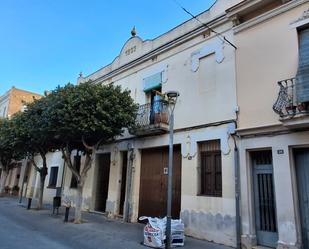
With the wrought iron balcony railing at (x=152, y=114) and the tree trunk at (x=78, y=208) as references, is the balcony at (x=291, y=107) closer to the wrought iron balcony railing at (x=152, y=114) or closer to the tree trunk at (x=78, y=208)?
the wrought iron balcony railing at (x=152, y=114)

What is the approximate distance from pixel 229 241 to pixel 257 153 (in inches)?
110

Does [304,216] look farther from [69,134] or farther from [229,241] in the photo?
[69,134]

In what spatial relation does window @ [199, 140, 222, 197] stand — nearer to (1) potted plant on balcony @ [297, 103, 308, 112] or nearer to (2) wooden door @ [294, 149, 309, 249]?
(2) wooden door @ [294, 149, 309, 249]

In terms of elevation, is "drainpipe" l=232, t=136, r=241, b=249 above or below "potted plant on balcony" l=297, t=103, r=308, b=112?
below

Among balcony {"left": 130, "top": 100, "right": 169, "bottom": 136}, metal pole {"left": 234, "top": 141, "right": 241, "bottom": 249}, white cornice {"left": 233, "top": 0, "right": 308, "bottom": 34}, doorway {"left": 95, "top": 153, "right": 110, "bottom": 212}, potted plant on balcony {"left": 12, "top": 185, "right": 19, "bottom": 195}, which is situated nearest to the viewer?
metal pole {"left": 234, "top": 141, "right": 241, "bottom": 249}

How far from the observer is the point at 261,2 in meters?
9.09

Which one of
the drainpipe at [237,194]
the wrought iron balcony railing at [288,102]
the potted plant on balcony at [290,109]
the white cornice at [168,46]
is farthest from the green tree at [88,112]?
the potted plant on balcony at [290,109]

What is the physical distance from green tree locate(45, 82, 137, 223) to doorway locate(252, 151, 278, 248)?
5.34 m

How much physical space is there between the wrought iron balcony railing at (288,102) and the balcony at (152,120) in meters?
4.60

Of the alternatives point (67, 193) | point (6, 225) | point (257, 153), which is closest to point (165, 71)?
point (257, 153)

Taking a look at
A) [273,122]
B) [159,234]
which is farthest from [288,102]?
[159,234]

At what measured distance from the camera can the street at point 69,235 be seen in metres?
7.68

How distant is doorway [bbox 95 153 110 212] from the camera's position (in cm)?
1523

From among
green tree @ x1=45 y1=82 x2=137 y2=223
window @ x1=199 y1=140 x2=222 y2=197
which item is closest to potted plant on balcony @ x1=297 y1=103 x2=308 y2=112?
window @ x1=199 y1=140 x2=222 y2=197
